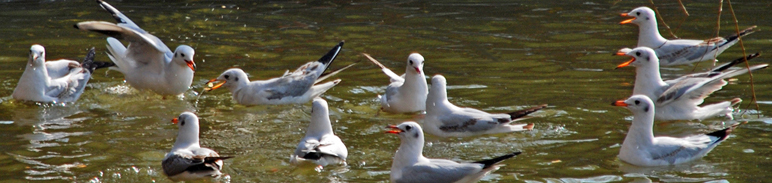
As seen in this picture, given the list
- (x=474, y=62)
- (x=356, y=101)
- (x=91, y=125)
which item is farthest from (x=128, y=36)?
(x=474, y=62)

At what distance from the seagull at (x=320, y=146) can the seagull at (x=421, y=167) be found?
0.55 meters

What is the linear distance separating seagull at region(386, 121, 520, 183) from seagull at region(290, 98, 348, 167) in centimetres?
55

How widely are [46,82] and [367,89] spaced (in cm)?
382

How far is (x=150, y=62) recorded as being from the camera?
36.7ft

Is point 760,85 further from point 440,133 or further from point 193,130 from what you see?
point 193,130

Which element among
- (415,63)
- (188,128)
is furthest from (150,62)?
(188,128)

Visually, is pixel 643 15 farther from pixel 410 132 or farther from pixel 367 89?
pixel 410 132

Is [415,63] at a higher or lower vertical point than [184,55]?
higher

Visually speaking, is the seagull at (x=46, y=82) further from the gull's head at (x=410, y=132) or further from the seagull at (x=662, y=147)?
the seagull at (x=662, y=147)

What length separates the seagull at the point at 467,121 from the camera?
844 centimetres

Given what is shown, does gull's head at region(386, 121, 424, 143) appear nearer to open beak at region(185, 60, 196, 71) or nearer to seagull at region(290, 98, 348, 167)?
seagull at region(290, 98, 348, 167)

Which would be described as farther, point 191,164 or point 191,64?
point 191,64

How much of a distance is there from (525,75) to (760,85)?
2.82m

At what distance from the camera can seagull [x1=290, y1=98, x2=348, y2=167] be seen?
7.49m
